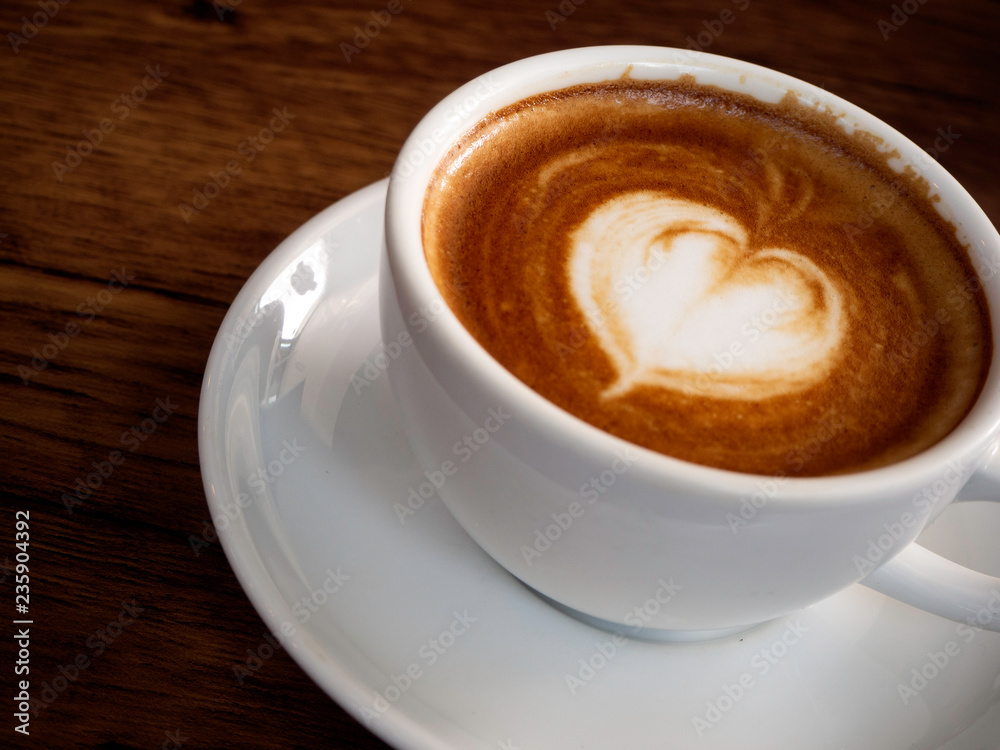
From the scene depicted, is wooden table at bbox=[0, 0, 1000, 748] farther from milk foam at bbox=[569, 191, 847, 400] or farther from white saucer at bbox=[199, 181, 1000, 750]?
milk foam at bbox=[569, 191, 847, 400]

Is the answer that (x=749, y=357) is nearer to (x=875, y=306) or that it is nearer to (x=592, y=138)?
(x=875, y=306)

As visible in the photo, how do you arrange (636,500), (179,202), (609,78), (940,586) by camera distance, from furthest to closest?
1. (179,202)
2. (609,78)
3. (940,586)
4. (636,500)

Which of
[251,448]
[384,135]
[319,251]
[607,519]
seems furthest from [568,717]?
[384,135]

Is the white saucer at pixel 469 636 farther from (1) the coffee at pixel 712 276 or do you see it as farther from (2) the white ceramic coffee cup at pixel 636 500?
(1) the coffee at pixel 712 276

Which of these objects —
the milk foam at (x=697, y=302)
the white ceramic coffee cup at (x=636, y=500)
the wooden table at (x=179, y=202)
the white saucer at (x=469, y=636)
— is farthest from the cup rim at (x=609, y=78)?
the wooden table at (x=179, y=202)

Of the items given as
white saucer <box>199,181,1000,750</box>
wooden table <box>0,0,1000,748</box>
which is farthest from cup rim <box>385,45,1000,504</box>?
wooden table <box>0,0,1000,748</box>

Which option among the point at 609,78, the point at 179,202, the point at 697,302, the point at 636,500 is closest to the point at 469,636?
the point at 636,500

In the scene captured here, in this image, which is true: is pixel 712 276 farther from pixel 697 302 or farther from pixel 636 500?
pixel 636 500
